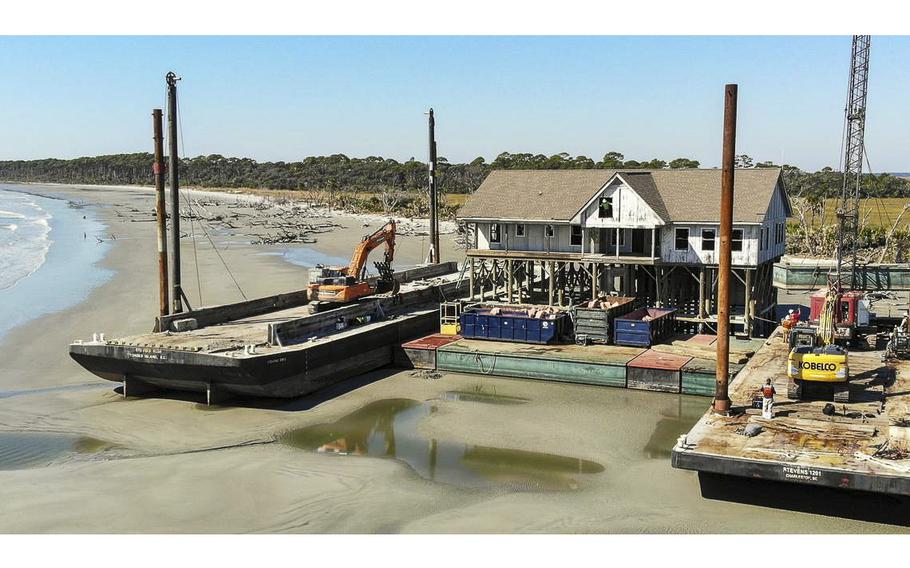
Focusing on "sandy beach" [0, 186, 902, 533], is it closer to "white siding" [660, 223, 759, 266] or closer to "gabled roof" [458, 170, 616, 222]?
"white siding" [660, 223, 759, 266]

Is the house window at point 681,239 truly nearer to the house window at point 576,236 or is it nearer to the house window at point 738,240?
the house window at point 738,240

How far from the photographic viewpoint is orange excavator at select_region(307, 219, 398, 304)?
35.8 m

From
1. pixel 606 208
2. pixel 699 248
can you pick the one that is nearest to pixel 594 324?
pixel 606 208

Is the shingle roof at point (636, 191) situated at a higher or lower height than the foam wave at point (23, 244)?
higher

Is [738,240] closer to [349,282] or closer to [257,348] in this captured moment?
[349,282]

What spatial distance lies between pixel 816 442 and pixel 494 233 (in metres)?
22.8

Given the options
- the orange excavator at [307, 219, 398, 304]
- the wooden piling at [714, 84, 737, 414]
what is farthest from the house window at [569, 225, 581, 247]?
the wooden piling at [714, 84, 737, 414]

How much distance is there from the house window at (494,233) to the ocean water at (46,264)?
71.1ft

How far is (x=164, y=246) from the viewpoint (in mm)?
32219

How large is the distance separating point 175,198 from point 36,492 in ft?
50.6

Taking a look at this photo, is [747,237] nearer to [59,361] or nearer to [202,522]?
[202,522]

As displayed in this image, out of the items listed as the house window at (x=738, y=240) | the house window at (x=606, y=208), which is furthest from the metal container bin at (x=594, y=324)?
the house window at (x=738, y=240)

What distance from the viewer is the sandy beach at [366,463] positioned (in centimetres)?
1797

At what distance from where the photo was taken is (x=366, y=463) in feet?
72.2
